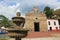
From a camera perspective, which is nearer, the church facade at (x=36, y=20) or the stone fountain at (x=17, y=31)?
the stone fountain at (x=17, y=31)

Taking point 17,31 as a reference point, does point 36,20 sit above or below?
above

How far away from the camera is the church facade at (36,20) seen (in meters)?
44.8

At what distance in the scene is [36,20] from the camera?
4534cm

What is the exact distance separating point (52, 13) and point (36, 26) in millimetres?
30174

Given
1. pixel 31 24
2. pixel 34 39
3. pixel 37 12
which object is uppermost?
pixel 37 12

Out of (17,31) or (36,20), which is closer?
(17,31)

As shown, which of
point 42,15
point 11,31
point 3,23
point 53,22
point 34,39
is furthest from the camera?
point 3,23

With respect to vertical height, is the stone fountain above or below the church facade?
below

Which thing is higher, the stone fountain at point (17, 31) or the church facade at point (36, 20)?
the church facade at point (36, 20)

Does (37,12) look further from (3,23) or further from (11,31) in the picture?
(11,31)

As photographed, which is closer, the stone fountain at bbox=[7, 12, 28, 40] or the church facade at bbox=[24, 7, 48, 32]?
the stone fountain at bbox=[7, 12, 28, 40]

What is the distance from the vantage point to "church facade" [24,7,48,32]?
147 ft

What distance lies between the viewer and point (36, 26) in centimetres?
4628

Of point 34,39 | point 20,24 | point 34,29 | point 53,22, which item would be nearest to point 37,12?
point 34,29
